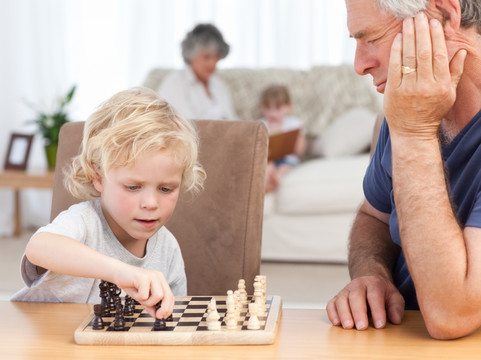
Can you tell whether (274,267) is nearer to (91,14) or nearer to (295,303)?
(295,303)

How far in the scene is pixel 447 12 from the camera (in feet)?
4.37

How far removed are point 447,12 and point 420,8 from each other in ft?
0.18

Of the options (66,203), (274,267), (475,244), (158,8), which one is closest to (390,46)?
(475,244)

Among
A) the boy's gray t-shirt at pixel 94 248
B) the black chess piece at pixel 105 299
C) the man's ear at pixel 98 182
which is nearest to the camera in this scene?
the black chess piece at pixel 105 299

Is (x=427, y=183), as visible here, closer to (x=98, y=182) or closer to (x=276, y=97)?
(x=98, y=182)

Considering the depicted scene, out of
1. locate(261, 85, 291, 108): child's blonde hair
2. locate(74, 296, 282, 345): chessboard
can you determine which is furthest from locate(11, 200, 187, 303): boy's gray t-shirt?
locate(261, 85, 291, 108): child's blonde hair

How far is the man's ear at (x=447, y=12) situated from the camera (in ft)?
4.34

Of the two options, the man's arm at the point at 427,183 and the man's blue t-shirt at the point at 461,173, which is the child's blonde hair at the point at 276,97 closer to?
the man's blue t-shirt at the point at 461,173

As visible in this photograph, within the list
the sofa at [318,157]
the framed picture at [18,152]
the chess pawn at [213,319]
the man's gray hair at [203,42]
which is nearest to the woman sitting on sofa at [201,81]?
the man's gray hair at [203,42]

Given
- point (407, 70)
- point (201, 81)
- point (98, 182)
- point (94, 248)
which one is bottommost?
point (201, 81)

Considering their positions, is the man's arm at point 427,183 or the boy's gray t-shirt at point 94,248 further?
the boy's gray t-shirt at point 94,248

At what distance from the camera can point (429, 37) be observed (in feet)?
4.09

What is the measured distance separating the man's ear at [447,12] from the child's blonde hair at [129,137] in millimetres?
528

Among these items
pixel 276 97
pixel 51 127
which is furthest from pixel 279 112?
pixel 51 127
